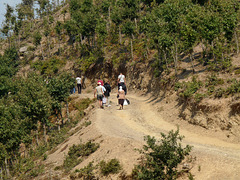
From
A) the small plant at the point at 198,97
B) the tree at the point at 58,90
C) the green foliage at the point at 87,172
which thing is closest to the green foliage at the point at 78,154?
the green foliage at the point at 87,172

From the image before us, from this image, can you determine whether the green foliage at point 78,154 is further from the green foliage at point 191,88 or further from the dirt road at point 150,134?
the green foliage at point 191,88

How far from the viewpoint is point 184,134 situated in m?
16.1

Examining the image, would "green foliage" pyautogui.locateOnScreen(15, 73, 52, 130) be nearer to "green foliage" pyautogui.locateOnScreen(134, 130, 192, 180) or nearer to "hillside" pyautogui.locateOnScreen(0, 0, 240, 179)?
"hillside" pyautogui.locateOnScreen(0, 0, 240, 179)

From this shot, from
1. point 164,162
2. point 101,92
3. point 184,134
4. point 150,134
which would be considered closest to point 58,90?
point 101,92

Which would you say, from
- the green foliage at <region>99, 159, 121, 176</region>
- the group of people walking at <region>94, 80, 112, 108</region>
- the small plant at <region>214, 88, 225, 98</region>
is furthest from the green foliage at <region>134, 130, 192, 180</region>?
the group of people walking at <region>94, 80, 112, 108</region>

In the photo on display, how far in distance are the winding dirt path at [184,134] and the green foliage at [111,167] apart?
2476 millimetres

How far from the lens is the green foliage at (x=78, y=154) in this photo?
15.0 meters

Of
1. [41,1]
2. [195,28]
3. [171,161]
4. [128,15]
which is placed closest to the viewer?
[171,161]

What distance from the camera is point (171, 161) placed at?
376 inches

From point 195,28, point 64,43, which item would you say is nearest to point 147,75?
point 195,28

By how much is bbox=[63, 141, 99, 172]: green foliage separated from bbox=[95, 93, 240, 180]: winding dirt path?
1.29 meters

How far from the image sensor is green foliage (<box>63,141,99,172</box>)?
14983 millimetres

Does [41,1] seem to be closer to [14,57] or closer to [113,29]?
[14,57]

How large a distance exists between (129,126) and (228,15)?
1245 cm
